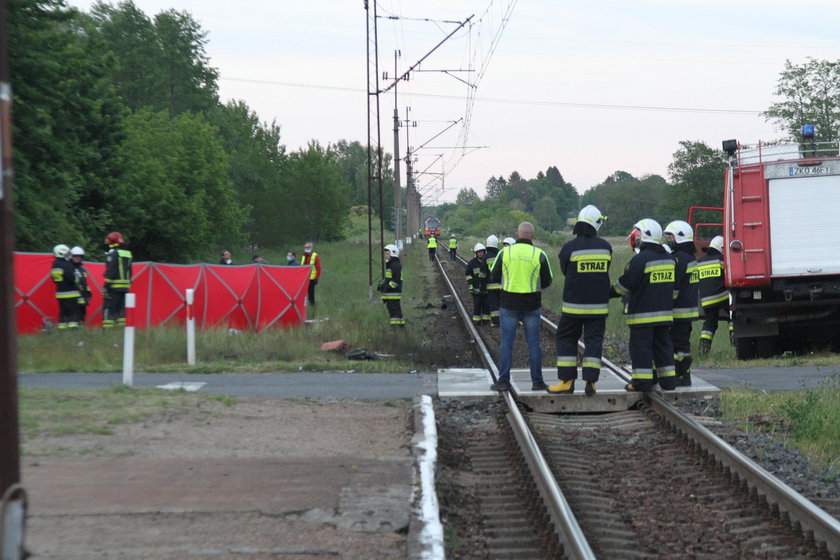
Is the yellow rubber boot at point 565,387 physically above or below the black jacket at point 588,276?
below

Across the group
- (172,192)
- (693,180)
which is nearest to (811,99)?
(693,180)

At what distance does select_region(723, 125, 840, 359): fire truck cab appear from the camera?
614 inches

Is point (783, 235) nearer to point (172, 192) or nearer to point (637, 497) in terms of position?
point (637, 497)

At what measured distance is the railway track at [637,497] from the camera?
617 cm

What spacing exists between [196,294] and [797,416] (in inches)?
542

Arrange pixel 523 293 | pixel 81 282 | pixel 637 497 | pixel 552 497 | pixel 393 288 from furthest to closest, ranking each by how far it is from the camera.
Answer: pixel 393 288 → pixel 81 282 → pixel 523 293 → pixel 637 497 → pixel 552 497

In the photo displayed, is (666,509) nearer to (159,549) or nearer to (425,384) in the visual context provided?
(159,549)

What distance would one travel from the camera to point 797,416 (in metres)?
9.77

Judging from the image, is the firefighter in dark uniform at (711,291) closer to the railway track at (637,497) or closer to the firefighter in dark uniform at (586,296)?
the firefighter in dark uniform at (586,296)

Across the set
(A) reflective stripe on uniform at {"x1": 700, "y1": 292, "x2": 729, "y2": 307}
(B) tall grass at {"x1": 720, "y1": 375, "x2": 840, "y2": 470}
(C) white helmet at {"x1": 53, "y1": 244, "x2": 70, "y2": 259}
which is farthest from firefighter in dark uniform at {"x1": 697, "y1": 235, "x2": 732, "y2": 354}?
(C) white helmet at {"x1": 53, "y1": 244, "x2": 70, "y2": 259}

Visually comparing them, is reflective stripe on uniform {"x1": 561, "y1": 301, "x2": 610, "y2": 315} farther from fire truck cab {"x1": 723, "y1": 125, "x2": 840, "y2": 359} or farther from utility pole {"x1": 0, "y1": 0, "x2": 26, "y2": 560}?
utility pole {"x1": 0, "y1": 0, "x2": 26, "y2": 560}

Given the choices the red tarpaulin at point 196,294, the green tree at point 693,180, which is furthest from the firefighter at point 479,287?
the green tree at point 693,180

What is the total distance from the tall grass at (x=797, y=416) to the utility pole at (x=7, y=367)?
6.26 meters

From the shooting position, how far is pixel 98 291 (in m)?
20.6
